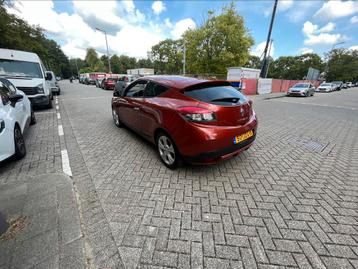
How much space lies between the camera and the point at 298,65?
72.2 meters

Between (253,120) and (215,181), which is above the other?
(253,120)

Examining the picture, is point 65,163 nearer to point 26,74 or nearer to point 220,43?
point 26,74

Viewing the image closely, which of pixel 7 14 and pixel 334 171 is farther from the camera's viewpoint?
pixel 7 14

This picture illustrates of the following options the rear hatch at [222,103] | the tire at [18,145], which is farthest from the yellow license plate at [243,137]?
the tire at [18,145]

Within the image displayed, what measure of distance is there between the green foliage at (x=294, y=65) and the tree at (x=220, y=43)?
59495mm

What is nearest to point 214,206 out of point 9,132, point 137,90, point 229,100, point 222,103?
point 222,103

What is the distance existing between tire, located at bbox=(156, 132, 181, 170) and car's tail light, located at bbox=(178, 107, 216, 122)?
1.99 feet

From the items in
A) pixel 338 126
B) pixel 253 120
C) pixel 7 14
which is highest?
pixel 7 14

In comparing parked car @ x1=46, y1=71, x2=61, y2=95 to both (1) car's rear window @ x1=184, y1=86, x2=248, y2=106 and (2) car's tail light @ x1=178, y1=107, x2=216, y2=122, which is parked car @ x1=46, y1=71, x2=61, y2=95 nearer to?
(1) car's rear window @ x1=184, y1=86, x2=248, y2=106

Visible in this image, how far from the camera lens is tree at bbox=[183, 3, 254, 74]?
66.4 feet

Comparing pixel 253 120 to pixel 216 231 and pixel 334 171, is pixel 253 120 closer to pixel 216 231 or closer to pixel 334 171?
pixel 334 171

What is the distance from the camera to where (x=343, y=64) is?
6088 cm

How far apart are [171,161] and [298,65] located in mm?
88244

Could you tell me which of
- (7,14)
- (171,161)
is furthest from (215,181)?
(7,14)
